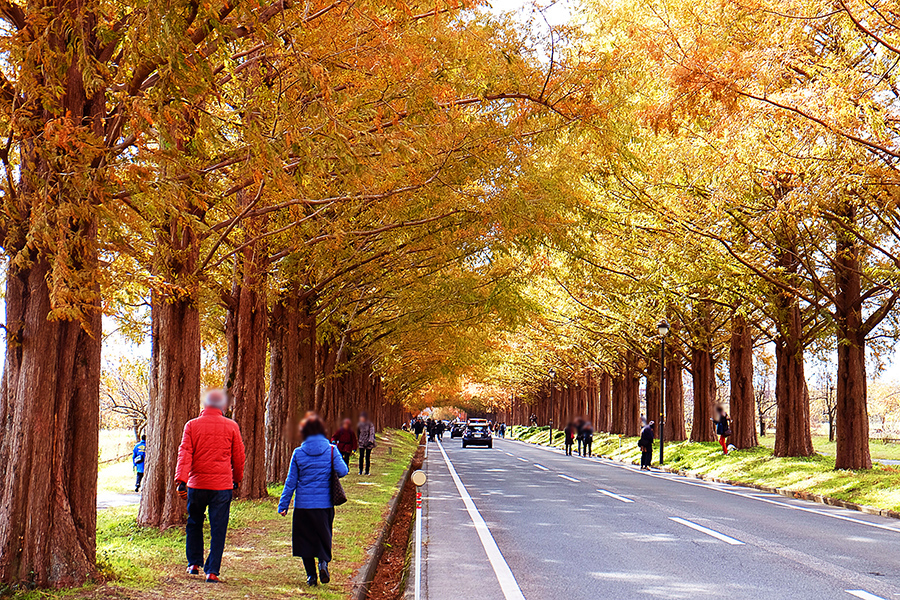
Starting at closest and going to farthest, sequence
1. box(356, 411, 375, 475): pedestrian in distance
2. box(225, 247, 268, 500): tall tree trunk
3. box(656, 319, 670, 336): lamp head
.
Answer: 1. box(225, 247, 268, 500): tall tree trunk
2. box(356, 411, 375, 475): pedestrian in distance
3. box(656, 319, 670, 336): lamp head

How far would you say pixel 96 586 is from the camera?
6.55 meters

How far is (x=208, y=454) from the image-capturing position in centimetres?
746

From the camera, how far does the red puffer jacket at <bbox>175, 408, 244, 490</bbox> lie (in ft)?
24.2

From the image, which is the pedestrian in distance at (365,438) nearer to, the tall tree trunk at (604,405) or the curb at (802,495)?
the curb at (802,495)

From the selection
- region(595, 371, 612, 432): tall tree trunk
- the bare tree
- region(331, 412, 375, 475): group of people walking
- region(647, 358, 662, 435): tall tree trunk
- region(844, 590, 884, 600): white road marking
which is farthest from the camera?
region(595, 371, 612, 432): tall tree trunk

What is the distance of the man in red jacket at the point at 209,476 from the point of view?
7340mm

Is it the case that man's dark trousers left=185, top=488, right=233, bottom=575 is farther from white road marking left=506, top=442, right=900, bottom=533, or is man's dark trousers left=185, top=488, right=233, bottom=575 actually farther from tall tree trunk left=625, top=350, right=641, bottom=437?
tall tree trunk left=625, top=350, right=641, bottom=437

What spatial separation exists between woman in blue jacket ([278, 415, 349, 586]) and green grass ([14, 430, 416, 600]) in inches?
12.3

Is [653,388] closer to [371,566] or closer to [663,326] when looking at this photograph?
[663,326]

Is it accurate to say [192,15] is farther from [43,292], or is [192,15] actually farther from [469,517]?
[469,517]

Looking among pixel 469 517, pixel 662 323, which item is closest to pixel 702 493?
pixel 469 517

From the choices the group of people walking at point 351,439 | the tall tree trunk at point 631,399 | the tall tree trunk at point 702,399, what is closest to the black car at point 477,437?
the tall tree trunk at point 631,399

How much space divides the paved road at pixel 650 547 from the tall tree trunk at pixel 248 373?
11.0ft

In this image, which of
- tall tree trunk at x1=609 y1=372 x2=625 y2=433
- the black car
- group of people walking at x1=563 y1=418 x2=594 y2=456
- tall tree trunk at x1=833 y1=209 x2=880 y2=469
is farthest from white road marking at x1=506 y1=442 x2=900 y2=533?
the black car
